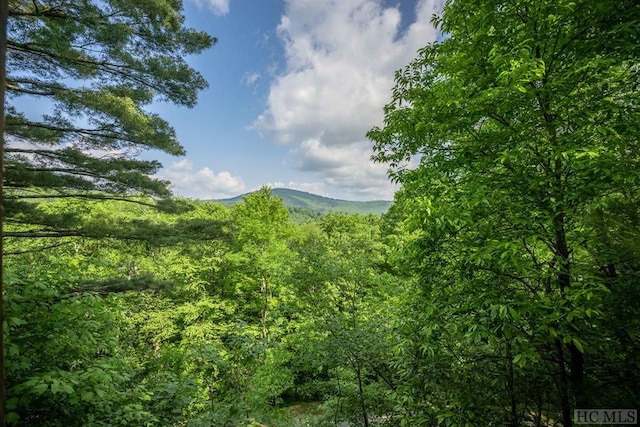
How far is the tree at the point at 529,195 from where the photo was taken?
96.7 inches

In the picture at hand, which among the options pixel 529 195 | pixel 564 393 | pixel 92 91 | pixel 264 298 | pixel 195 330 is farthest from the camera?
pixel 264 298

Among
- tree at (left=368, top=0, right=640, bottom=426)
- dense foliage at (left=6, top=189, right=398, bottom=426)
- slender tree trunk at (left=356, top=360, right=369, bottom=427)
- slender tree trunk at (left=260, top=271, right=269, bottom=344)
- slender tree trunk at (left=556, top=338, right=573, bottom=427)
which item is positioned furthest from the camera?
slender tree trunk at (left=260, top=271, right=269, bottom=344)

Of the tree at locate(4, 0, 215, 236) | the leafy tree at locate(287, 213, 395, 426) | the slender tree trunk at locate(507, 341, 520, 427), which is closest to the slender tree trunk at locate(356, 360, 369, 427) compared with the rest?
the leafy tree at locate(287, 213, 395, 426)

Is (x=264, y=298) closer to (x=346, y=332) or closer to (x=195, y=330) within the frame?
(x=195, y=330)

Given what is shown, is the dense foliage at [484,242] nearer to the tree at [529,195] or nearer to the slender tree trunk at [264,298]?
the tree at [529,195]

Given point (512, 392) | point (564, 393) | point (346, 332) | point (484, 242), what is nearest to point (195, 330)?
point (346, 332)

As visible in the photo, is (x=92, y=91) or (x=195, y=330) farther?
(x=195, y=330)

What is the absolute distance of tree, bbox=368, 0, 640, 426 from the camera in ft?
8.05

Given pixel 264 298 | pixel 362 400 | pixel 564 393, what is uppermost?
pixel 564 393

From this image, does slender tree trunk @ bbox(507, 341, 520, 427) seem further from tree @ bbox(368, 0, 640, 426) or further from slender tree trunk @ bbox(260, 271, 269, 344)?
slender tree trunk @ bbox(260, 271, 269, 344)

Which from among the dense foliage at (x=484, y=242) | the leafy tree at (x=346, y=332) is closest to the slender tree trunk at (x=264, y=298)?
the leafy tree at (x=346, y=332)

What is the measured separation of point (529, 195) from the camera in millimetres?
2941

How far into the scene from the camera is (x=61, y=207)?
9.27 metres

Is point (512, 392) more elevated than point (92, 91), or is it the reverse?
point (92, 91)
